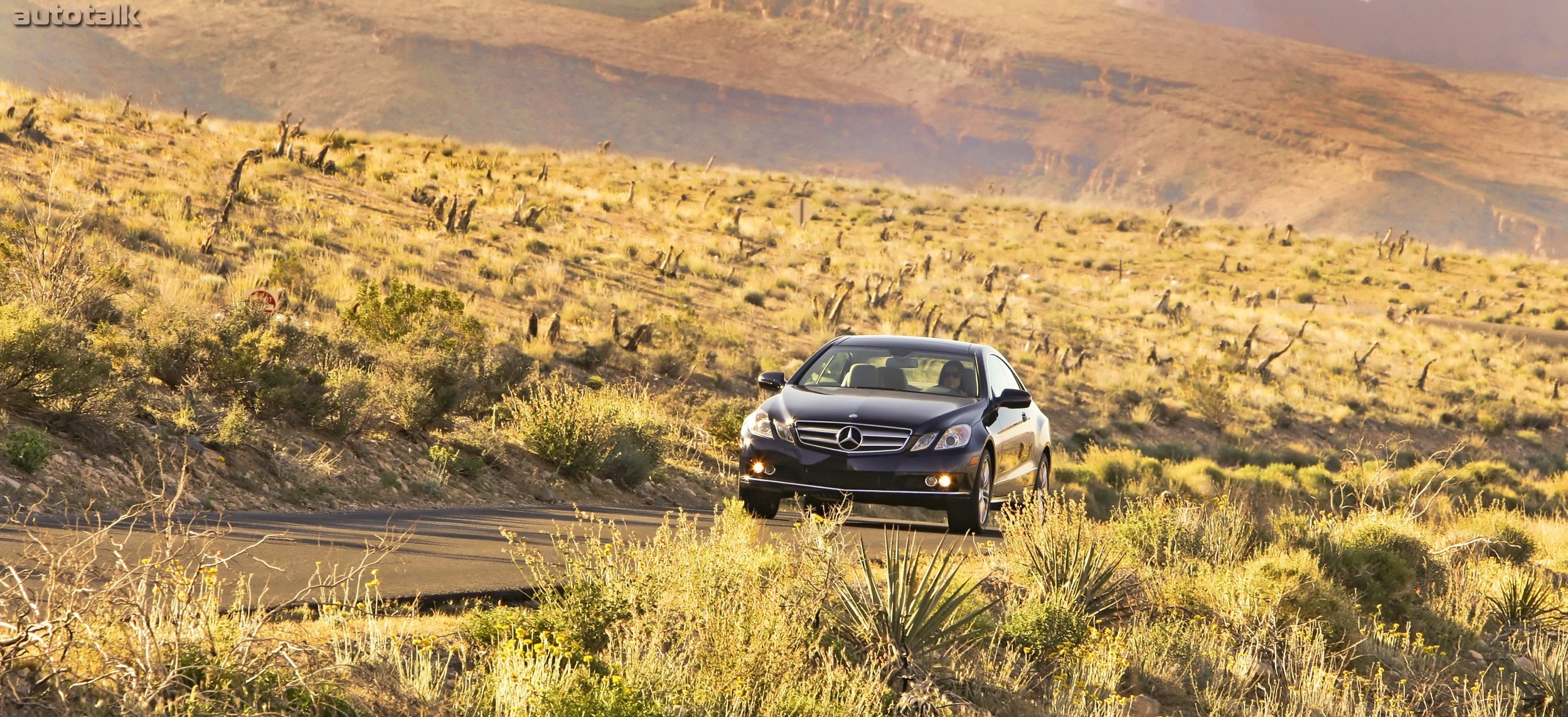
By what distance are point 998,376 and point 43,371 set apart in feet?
28.3

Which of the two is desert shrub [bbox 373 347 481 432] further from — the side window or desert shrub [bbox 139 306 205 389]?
the side window

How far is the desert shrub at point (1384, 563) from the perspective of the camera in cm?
1276

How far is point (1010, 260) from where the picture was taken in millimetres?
56562

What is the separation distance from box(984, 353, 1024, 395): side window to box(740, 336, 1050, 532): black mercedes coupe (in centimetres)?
3

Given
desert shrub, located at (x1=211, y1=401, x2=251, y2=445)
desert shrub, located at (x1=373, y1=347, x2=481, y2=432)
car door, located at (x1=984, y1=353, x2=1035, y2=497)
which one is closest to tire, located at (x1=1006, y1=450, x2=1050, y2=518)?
car door, located at (x1=984, y1=353, x2=1035, y2=497)

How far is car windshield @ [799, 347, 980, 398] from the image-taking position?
12.5 meters

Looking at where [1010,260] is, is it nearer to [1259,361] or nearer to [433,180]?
[1259,361]

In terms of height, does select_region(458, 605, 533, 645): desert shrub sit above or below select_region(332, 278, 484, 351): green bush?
above

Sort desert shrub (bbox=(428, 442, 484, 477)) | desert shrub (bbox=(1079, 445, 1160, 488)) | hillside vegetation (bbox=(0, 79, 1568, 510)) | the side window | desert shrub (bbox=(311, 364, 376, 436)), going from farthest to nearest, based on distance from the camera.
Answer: desert shrub (bbox=(1079, 445, 1160, 488)), desert shrub (bbox=(428, 442, 484, 477)), desert shrub (bbox=(311, 364, 376, 436)), hillside vegetation (bbox=(0, 79, 1568, 510)), the side window

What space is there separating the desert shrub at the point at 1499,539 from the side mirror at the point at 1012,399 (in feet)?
23.0

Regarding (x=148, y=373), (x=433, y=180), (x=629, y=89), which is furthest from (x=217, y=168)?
(x=629, y=89)

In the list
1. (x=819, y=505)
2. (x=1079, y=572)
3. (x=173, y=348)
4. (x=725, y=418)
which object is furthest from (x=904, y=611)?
(x=725, y=418)

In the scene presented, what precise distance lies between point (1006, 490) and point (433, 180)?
1448 inches

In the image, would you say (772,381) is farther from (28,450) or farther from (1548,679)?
(1548,679)
